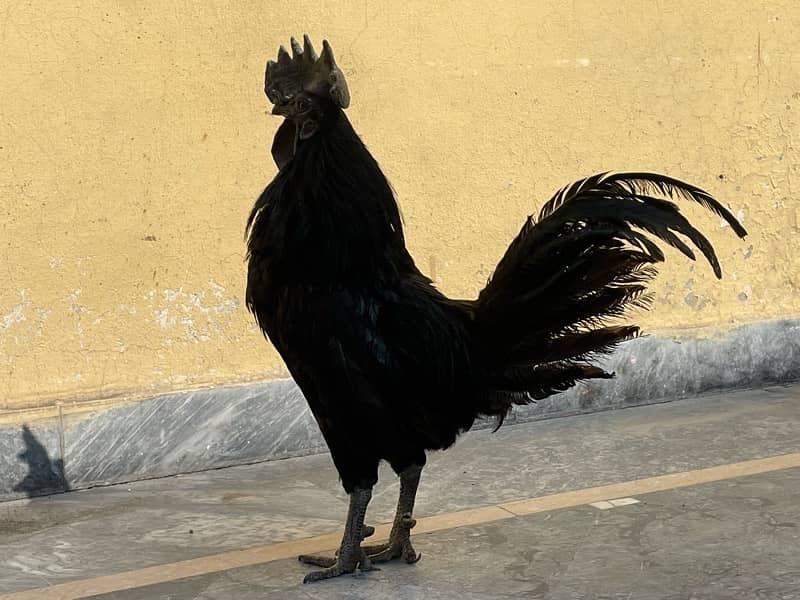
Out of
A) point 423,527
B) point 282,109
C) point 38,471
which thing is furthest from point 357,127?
point 38,471

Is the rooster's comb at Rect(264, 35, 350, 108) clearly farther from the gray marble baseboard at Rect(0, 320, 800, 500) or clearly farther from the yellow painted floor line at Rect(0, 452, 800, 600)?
the gray marble baseboard at Rect(0, 320, 800, 500)

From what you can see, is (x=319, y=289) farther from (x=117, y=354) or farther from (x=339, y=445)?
(x=117, y=354)

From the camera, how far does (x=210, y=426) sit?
516 cm

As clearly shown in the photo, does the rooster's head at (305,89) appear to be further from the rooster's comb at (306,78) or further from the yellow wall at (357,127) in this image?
the yellow wall at (357,127)

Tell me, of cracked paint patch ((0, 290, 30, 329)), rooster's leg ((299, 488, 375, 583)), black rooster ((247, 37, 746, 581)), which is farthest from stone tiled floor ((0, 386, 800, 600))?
cracked paint patch ((0, 290, 30, 329))

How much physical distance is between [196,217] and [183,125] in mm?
407

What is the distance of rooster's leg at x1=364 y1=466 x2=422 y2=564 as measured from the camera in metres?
3.99

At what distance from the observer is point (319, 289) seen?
3.68 metres

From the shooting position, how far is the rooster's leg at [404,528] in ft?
13.1

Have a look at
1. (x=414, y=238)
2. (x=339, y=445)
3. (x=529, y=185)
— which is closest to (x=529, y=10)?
(x=529, y=185)

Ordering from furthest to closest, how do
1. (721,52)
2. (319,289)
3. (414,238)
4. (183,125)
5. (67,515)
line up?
1. (721,52)
2. (414,238)
3. (183,125)
4. (67,515)
5. (319,289)

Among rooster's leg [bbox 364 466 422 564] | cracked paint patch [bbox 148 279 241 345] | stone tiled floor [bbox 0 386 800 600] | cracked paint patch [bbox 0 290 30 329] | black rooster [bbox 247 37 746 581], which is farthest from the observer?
cracked paint patch [bbox 148 279 241 345]

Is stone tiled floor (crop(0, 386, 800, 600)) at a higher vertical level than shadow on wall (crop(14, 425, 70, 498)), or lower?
lower

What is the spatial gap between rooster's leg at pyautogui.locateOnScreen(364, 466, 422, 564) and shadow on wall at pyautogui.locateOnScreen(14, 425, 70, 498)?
5.23 feet
